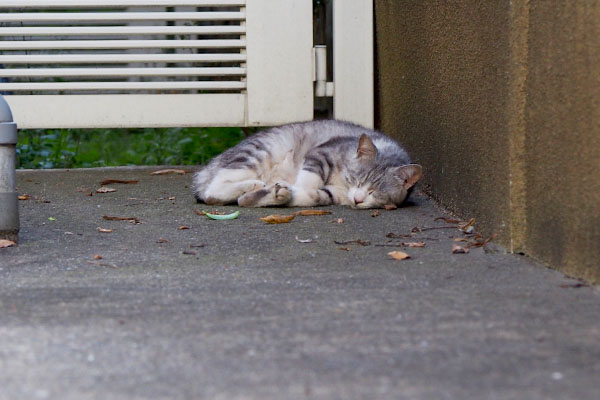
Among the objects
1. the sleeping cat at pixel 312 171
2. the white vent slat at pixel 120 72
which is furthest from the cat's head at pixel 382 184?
the white vent slat at pixel 120 72

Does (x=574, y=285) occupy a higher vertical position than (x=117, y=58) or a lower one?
lower

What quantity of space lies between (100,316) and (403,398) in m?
0.91

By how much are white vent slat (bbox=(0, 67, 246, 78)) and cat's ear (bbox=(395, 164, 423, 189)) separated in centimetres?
160

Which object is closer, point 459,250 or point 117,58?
point 459,250

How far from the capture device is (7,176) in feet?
9.92

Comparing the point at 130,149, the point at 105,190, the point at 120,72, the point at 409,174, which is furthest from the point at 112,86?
the point at 130,149

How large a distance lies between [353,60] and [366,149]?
47.2 inches

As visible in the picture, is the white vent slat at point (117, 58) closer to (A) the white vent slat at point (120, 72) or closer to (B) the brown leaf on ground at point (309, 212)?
(A) the white vent slat at point (120, 72)

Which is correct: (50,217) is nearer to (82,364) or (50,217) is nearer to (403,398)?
(82,364)

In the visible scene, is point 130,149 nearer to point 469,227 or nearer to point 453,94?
point 453,94

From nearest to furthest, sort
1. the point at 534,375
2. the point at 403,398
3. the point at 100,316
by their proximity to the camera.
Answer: the point at 403,398 < the point at 534,375 < the point at 100,316

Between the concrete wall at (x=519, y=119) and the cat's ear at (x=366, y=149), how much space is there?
0.94 ft

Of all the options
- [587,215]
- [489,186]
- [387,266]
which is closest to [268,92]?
[489,186]

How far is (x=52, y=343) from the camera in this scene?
189 centimetres
